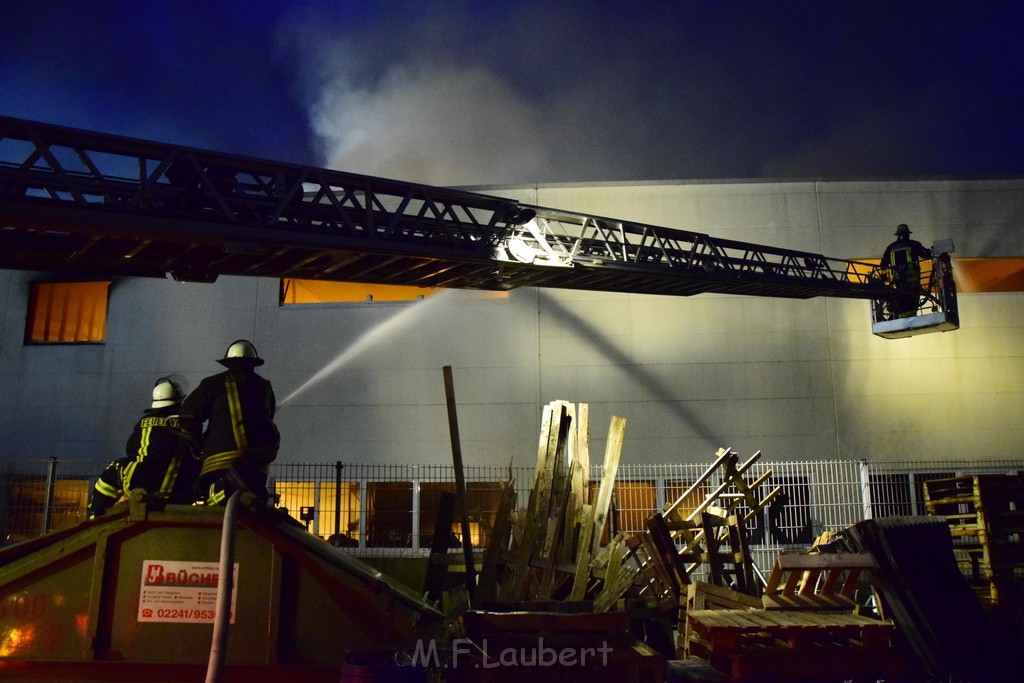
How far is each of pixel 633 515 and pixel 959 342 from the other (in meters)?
8.32

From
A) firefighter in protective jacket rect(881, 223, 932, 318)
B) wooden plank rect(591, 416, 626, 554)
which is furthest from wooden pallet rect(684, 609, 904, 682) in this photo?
firefighter in protective jacket rect(881, 223, 932, 318)

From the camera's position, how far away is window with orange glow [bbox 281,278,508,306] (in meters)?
16.7

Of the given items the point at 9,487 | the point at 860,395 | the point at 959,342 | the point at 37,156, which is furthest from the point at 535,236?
the point at 9,487

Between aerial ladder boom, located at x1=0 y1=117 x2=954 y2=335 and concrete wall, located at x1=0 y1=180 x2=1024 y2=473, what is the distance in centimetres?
485

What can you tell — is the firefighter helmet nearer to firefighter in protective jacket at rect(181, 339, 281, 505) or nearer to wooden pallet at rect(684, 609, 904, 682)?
firefighter in protective jacket at rect(181, 339, 281, 505)

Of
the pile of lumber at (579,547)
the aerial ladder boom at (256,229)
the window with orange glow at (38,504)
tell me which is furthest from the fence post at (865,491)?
the window with orange glow at (38,504)

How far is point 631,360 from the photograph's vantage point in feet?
52.7

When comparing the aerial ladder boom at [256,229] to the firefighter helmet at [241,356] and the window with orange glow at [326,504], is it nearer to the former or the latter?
the firefighter helmet at [241,356]

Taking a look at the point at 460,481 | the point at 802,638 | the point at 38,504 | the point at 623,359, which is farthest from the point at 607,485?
the point at 38,504

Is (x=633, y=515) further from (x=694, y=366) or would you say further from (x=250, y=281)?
(x=250, y=281)

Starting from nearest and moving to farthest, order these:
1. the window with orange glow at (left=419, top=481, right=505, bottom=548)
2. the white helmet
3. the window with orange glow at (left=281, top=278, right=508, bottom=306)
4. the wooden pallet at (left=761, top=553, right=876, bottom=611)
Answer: the wooden pallet at (left=761, top=553, right=876, bottom=611), the white helmet, the window with orange glow at (left=419, top=481, right=505, bottom=548), the window with orange glow at (left=281, top=278, right=508, bottom=306)

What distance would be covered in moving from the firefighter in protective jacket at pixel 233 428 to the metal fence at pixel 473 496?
7482 millimetres

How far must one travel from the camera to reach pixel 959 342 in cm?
1644

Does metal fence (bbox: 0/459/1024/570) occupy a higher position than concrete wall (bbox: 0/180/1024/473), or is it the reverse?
concrete wall (bbox: 0/180/1024/473)
